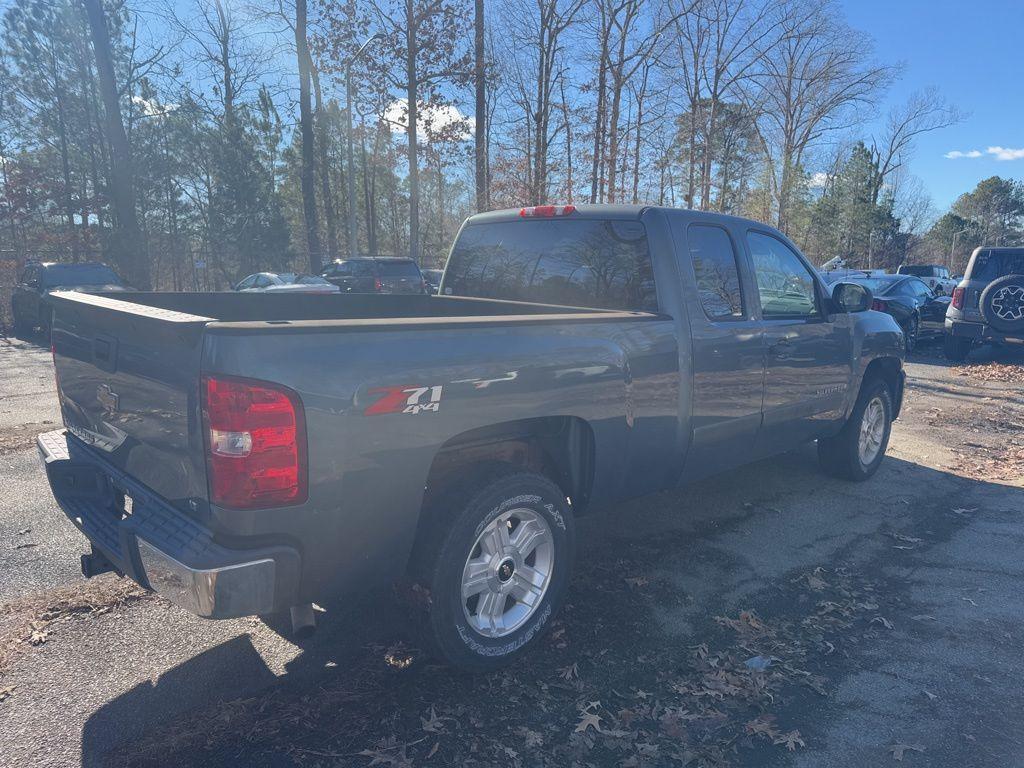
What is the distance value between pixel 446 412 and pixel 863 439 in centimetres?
453


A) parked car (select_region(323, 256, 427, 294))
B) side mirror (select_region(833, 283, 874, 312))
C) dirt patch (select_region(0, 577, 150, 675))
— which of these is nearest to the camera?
dirt patch (select_region(0, 577, 150, 675))

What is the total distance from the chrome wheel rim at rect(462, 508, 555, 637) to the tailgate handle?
5.41 ft

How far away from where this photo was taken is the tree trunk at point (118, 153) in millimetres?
16812

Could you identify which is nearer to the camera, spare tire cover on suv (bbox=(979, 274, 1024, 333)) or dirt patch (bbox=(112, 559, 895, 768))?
dirt patch (bbox=(112, 559, 895, 768))

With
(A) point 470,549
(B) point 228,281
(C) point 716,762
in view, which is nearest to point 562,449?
(A) point 470,549

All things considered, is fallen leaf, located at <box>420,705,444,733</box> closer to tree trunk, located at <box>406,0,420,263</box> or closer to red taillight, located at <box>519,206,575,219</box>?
red taillight, located at <box>519,206,575,219</box>

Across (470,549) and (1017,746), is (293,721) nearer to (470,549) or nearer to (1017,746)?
(470,549)

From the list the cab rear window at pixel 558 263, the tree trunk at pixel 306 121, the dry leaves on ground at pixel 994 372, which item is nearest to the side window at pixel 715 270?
the cab rear window at pixel 558 263

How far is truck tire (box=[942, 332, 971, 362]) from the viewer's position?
13.1 m

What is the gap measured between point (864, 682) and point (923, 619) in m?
0.83

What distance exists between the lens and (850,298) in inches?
197

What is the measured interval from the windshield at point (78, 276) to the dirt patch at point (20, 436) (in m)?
9.04

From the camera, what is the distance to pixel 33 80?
2491cm

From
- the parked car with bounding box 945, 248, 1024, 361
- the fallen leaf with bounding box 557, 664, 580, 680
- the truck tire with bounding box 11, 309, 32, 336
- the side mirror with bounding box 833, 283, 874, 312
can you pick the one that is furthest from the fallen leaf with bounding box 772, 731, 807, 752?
the truck tire with bounding box 11, 309, 32, 336
